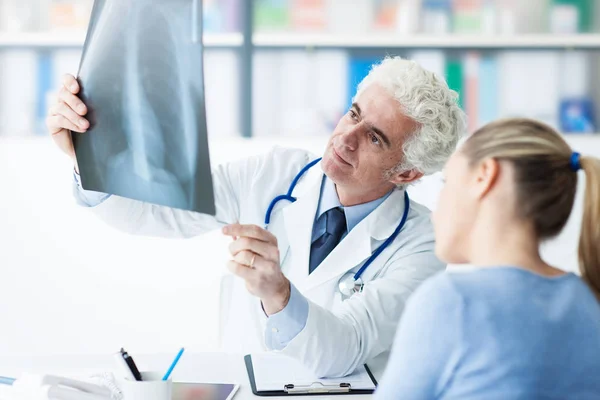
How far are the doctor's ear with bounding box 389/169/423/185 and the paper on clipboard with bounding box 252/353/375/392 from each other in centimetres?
54

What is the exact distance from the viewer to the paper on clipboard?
139 centimetres

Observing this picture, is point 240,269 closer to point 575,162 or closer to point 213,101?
point 575,162

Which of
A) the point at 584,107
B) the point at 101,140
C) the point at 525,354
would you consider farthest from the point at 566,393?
the point at 584,107

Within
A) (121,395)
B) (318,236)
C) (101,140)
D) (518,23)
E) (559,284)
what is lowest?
(121,395)

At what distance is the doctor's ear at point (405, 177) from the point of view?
186cm

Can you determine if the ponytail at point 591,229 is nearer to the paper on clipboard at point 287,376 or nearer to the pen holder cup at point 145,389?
the paper on clipboard at point 287,376

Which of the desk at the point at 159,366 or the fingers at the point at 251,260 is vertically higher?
the fingers at the point at 251,260

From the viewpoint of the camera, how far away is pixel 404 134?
5.97 ft

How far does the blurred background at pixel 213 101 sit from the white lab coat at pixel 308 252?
1.35m

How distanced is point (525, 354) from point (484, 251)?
165 millimetres

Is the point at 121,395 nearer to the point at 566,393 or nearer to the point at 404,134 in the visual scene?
the point at 566,393

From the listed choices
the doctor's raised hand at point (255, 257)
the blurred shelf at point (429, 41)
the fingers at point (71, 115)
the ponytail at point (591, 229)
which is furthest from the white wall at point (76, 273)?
the ponytail at point (591, 229)

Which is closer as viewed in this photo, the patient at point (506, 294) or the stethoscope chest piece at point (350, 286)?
the patient at point (506, 294)

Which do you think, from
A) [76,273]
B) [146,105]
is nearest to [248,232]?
[146,105]
